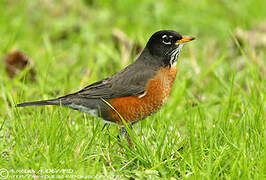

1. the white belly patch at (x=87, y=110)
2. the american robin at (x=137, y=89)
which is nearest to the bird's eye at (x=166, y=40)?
the american robin at (x=137, y=89)

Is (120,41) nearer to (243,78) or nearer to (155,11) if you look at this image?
(155,11)

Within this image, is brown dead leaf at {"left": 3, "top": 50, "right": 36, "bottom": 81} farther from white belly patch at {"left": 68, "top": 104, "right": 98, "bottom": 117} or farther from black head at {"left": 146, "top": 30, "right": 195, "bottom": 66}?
black head at {"left": 146, "top": 30, "right": 195, "bottom": 66}

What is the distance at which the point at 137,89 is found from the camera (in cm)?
468

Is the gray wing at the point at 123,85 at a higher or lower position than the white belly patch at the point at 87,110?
higher

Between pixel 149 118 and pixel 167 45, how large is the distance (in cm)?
83

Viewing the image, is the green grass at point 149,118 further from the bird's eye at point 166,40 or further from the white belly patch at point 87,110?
the bird's eye at point 166,40

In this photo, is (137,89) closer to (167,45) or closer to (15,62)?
(167,45)

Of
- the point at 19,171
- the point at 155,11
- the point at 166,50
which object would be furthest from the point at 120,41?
the point at 19,171

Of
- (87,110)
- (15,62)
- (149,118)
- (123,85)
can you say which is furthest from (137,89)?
(15,62)

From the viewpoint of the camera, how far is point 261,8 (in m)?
9.16

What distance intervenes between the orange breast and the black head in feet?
0.83

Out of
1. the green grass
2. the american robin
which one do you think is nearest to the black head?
the american robin

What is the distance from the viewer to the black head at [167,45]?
489 centimetres

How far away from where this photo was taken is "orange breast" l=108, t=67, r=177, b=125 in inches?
179
